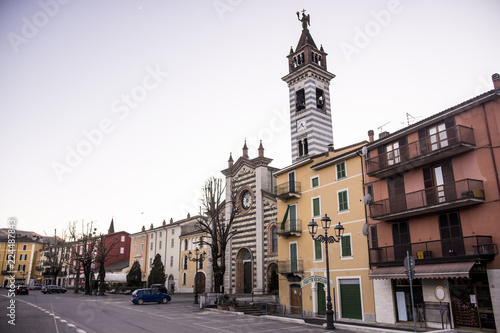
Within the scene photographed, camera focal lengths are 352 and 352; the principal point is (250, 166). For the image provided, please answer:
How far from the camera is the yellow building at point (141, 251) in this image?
59.9 metres

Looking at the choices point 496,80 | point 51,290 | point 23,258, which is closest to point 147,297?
point 51,290

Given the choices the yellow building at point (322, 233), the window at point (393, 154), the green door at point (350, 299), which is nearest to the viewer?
the window at point (393, 154)

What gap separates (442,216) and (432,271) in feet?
10.1

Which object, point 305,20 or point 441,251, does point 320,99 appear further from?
point 441,251

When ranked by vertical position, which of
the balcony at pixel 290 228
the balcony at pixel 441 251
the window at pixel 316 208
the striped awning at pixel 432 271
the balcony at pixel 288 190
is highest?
the balcony at pixel 288 190

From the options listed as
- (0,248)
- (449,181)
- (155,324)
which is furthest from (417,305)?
(0,248)

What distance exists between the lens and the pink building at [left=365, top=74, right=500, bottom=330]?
54.6ft

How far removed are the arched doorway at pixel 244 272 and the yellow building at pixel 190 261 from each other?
8170 millimetres

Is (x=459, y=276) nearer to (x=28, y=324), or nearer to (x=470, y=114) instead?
(x=470, y=114)

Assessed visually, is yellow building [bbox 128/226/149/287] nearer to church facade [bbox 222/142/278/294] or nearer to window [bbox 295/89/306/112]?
church facade [bbox 222/142/278/294]

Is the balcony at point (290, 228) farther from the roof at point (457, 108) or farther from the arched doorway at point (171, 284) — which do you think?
the arched doorway at point (171, 284)

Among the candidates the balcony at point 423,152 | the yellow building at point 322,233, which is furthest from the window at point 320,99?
the balcony at point 423,152

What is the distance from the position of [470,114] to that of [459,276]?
324 inches

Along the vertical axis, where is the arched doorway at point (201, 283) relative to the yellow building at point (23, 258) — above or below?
below
